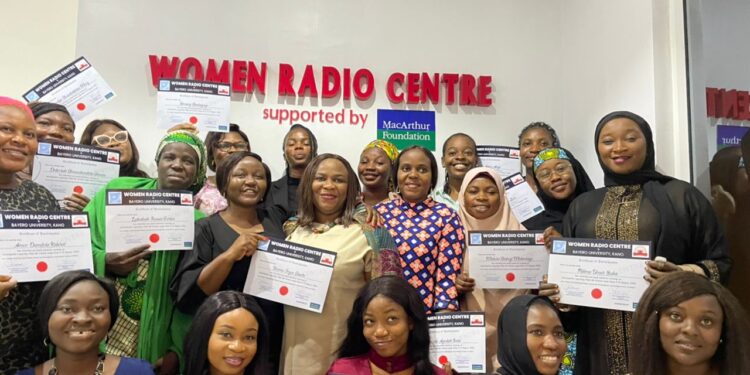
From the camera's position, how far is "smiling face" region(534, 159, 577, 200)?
3.97 m

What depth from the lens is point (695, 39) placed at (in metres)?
4.55

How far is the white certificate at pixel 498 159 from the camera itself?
471cm

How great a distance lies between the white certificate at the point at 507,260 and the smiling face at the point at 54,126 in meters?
2.57

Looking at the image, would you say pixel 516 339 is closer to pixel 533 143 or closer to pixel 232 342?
pixel 232 342

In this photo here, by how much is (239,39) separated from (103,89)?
2.01m

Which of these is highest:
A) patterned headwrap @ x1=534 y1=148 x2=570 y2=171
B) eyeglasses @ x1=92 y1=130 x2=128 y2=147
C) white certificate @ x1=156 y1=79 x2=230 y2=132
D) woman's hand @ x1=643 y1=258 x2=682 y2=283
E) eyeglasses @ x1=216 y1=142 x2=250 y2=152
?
white certificate @ x1=156 y1=79 x2=230 y2=132

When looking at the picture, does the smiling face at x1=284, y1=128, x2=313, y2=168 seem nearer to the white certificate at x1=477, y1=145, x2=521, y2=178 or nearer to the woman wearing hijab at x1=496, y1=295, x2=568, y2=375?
the white certificate at x1=477, y1=145, x2=521, y2=178

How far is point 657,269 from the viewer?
2855 mm

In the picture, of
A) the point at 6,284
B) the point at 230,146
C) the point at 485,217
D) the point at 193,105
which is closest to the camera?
the point at 6,284

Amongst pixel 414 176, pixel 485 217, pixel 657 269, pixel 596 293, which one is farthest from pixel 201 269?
pixel 657 269

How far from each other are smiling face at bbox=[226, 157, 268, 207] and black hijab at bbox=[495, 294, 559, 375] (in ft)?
4.87

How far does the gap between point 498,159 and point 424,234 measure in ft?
4.86

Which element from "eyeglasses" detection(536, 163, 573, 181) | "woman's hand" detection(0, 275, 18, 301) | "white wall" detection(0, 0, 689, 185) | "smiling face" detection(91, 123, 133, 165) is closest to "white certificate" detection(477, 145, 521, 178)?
"eyeglasses" detection(536, 163, 573, 181)

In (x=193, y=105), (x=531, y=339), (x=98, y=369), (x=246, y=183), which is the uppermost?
A: (x=193, y=105)
